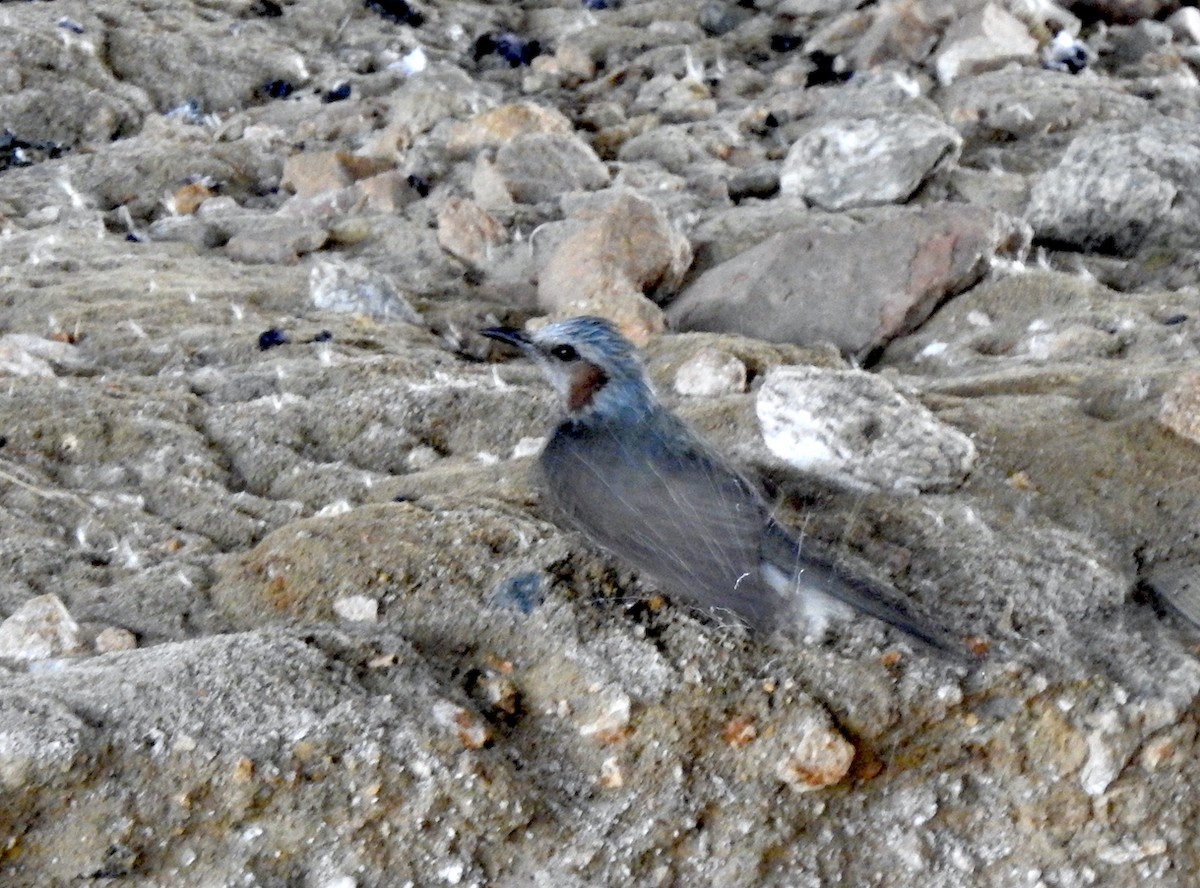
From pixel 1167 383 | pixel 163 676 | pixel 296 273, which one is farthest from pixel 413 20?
pixel 163 676

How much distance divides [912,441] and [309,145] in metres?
4.72

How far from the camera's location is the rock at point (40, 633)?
2.66 meters

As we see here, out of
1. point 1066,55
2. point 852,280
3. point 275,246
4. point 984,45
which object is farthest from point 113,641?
point 1066,55

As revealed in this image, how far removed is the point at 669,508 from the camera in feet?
8.82

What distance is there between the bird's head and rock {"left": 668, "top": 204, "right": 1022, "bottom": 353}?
61.5 inches

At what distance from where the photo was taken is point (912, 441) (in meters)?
3.09

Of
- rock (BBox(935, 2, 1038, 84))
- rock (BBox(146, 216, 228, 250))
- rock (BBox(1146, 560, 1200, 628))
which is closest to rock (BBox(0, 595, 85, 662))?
rock (BBox(1146, 560, 1200, 628))

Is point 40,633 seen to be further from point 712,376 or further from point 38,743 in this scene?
point 712,376

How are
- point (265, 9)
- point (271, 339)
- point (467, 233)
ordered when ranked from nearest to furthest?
point (271, 339) → point (467, 233) → point (265, 9)

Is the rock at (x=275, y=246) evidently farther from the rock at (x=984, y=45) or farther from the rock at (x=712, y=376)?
the rock at (x=984, y=45)

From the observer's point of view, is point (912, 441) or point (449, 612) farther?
point (912, 441)

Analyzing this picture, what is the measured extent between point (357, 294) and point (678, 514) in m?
2.46

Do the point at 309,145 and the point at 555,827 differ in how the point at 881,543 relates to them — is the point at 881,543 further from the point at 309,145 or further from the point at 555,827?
the point at 309,145

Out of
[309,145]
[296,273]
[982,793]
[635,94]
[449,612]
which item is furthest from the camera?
[635,94]
